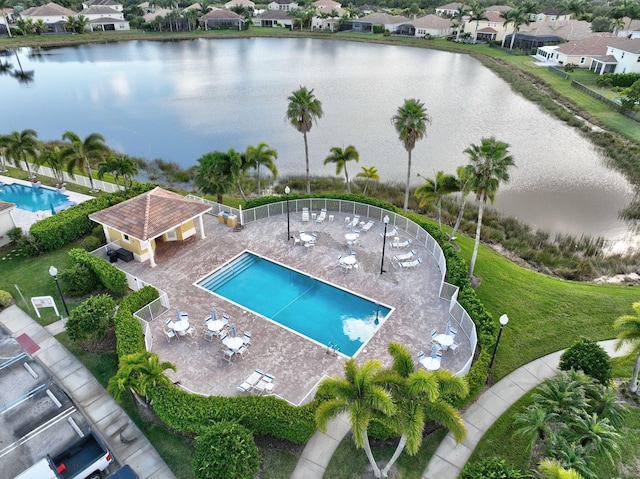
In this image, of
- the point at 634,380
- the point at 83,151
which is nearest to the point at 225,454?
the point at 634,380

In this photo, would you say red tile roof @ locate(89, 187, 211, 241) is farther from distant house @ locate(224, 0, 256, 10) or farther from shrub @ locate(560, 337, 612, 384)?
distant house @ locate(224, 0, 256, 10)

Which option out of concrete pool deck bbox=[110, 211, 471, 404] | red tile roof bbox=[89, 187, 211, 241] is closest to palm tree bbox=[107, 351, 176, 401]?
concrete pool deck bbox=[110, 211, 471, 404]

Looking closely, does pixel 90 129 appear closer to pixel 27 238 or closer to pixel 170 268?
pixel 27 238

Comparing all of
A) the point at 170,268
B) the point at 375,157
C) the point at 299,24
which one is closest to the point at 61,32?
the point at 299,24

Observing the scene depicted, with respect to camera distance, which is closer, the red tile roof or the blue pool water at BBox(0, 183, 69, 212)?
the red tile roof

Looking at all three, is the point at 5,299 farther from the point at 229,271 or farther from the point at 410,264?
the point at 410,264
